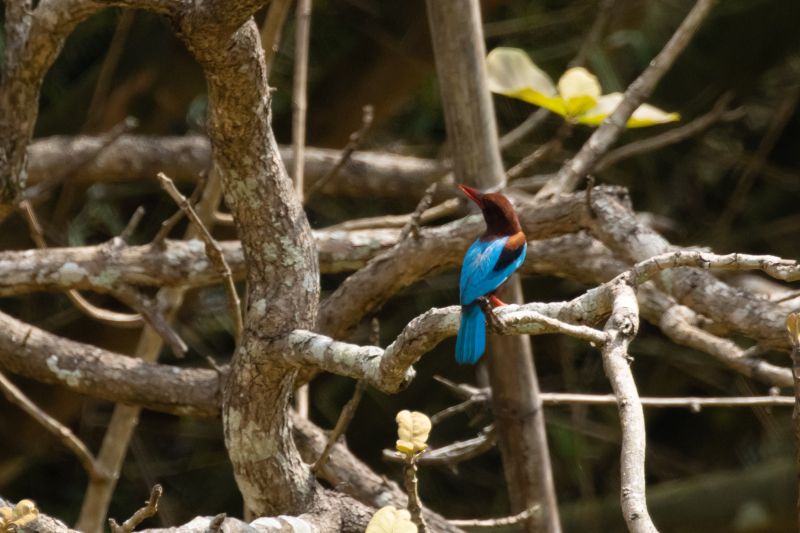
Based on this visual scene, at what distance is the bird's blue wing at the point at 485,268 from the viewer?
7.95 feet

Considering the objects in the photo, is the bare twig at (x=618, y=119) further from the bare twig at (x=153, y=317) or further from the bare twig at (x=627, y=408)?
the bare twig at (x=627, y=408)

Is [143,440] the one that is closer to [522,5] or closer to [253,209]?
[522,5]

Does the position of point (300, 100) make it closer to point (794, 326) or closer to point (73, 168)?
point (73, 168)

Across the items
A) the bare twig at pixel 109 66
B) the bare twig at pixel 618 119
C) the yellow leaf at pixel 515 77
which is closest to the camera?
the yellow leaf at pixel 515 77

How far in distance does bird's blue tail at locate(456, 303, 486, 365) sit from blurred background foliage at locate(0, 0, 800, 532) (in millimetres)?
2429

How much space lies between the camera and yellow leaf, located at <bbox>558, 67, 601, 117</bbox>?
2.75 m

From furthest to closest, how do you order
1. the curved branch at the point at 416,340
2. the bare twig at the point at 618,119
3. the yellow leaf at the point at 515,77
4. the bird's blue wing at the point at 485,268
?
1. the bare twig at the point at 618,119
2. the yellow leaf at the point at 515,77
3. the bird's blue wing at the point at 485,268
4. the curved branch at the point at 416,340

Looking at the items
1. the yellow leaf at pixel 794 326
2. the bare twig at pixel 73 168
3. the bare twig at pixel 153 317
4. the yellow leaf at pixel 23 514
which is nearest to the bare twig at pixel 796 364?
the yellow leaf at pixel 794 326

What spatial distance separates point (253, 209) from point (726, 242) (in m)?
3.31

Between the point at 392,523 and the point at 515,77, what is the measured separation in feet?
4.93

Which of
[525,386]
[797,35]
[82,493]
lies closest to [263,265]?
[525,386]

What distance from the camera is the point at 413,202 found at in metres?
4.81

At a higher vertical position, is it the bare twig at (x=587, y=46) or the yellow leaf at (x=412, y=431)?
the bare twig at (x=587, y=46)

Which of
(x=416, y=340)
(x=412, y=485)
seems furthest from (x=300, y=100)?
(x=412, y=485)
